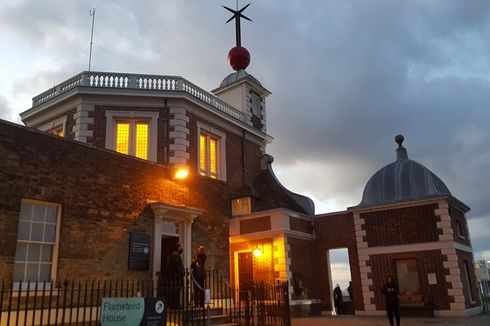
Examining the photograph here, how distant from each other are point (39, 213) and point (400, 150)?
16.7 meters

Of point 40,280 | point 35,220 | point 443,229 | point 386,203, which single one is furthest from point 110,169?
point 443,229

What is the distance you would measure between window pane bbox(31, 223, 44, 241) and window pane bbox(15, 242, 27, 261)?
30 centimetres

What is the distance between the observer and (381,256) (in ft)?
63.8

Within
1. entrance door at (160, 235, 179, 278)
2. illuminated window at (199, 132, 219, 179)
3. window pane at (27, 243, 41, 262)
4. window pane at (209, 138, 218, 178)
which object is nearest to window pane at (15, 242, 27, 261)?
window pane at (27, 243, 41, 262)

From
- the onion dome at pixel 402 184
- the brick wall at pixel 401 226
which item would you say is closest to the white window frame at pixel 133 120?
the onion dome at pixel 402 184

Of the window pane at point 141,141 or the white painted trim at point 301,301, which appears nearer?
the window pane at point 141,141

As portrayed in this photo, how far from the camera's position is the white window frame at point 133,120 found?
18344 mm

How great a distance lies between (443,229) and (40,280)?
15.0 metres

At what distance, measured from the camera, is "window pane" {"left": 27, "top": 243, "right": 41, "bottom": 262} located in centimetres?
1181

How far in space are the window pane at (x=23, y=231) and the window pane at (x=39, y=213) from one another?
271 mm

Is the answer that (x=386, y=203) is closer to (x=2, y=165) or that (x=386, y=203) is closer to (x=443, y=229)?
(x=443, y=229)

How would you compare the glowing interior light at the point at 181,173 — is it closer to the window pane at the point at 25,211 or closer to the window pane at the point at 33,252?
the window pane at the point at 25,211

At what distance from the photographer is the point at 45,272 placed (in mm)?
12070

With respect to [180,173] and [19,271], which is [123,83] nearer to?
[180,173]
